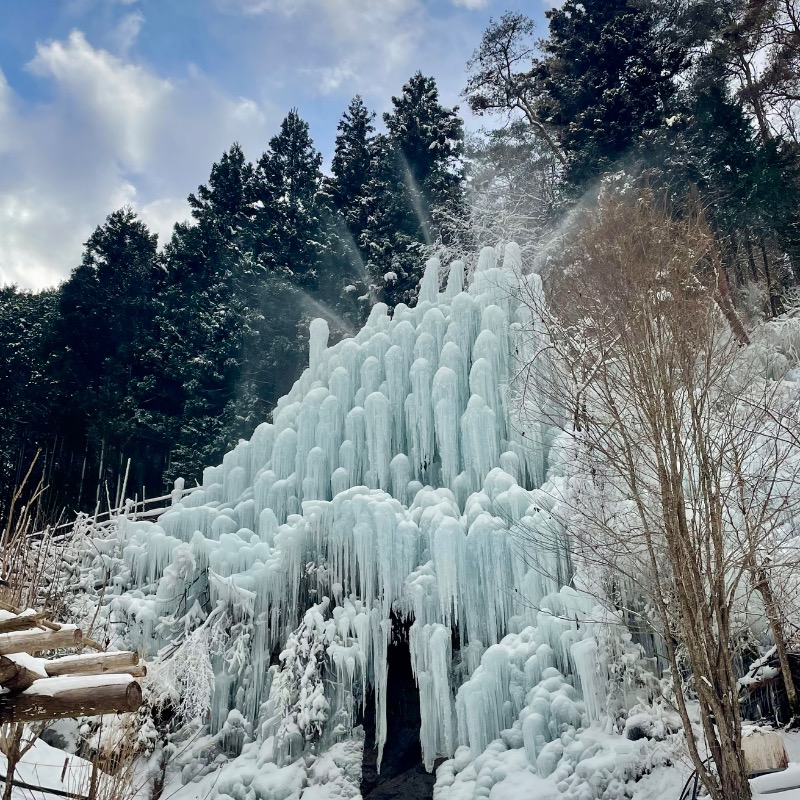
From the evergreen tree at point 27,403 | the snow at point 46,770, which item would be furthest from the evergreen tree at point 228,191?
the snow at point 46,770

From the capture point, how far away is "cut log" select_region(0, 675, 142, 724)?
2.82 meters

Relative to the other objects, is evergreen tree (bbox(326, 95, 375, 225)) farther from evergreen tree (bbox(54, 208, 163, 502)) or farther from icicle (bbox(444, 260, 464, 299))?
icicle (bbox(444, 260, 464, 299))

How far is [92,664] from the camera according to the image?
3156mm

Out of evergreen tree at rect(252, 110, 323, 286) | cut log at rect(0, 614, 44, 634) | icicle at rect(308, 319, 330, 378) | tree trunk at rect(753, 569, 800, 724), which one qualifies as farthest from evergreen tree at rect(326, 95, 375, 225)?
cut log at rect(0, 614, 44, 634)

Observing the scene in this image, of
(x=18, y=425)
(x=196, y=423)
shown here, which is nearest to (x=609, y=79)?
(x=196, y=423)

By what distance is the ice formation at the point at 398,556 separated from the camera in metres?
6.55

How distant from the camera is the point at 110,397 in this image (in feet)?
54.8

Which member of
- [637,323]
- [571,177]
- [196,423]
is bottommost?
[637,323]

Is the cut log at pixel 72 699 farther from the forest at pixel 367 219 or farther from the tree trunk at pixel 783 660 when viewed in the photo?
the forest at pixel 367 219

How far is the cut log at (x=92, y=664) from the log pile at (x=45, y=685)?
0.06 metres

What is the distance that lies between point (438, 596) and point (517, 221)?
1117cm

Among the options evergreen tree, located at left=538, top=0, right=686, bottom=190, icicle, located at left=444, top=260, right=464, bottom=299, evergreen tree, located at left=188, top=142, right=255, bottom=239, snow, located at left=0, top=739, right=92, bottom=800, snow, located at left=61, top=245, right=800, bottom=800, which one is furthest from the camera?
evergreen tree, located at left=188, top=142, right=255, bottom=239

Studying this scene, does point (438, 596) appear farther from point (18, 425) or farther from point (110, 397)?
point (18, 425)

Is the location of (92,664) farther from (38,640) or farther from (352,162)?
(352,162)
